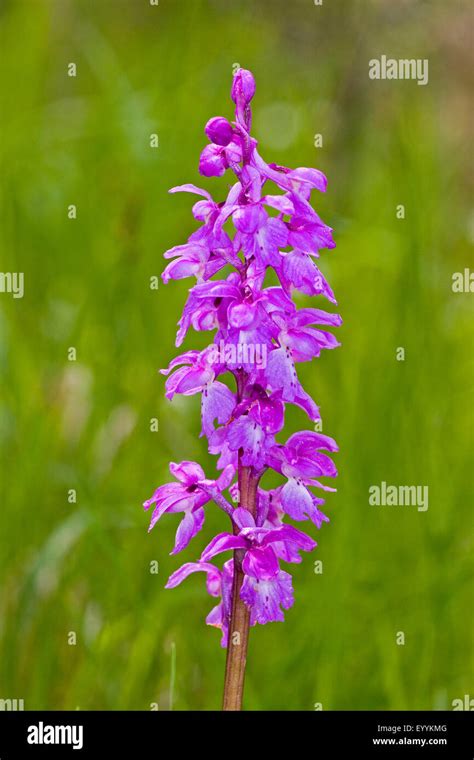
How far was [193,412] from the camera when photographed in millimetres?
4172

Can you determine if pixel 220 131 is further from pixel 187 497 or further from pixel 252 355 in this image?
pixel 187 497

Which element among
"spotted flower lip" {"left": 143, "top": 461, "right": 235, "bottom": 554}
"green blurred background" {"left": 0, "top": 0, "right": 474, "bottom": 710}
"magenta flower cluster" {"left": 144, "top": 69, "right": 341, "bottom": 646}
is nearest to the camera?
"magenta flower cluster" {"left": 144, "top": 69, "right": 341, "bottom": 646}

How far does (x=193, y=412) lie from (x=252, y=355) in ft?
7.69

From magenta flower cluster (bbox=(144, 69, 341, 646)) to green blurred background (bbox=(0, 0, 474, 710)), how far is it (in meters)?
0.74

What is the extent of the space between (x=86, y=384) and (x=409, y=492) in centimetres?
125

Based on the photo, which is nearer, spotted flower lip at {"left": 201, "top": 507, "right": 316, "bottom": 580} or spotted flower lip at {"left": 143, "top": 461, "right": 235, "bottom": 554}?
spotted flower lip at {"left": 201, "top": 507, "right": 316, "bottom": 580}

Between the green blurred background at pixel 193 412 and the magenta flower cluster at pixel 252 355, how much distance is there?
0.74m

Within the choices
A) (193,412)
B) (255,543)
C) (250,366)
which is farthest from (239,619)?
(193,412)

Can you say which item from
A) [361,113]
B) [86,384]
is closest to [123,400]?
[86,384]

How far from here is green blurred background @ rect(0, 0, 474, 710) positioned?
325 centimetres
